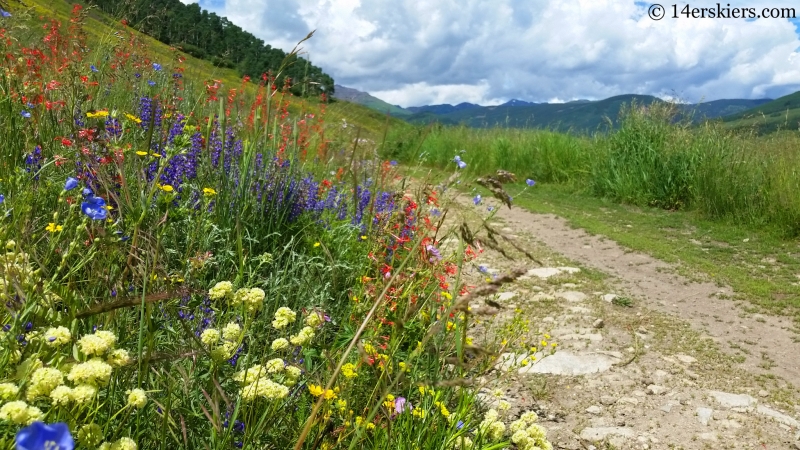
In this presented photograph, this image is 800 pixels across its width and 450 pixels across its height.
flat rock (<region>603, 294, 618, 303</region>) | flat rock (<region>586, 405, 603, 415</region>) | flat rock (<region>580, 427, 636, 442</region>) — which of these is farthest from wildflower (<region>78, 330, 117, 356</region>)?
flat rock (<region>603, 294, 618, 303</region>)

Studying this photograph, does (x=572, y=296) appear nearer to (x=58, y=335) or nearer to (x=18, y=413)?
(x=58, y=335)

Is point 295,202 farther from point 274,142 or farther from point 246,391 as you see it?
point 246,391

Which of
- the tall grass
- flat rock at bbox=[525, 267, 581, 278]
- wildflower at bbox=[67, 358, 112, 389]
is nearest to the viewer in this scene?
wildflower at bbox=[67, 358, 112, 389]

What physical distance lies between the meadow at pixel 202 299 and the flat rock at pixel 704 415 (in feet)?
3.04

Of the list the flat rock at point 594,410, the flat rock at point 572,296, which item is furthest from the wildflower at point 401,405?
the flat rock at point 572,296

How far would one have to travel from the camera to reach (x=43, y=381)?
34.7 inches

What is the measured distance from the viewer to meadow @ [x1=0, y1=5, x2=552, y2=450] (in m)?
1.08

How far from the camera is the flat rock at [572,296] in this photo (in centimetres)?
445

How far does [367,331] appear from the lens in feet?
7.34

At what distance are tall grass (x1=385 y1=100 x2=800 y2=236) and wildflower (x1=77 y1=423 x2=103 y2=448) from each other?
602 cm

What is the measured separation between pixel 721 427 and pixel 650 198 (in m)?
6.97

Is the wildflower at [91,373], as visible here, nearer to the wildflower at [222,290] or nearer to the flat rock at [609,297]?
the wildflower at [222,290]

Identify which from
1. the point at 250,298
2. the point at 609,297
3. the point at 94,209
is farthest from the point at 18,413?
the point at 609,297

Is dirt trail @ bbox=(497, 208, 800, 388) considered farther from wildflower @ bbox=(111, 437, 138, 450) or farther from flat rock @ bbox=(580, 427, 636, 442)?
wildflower @ bbox=(111, 437, 138, 450)
